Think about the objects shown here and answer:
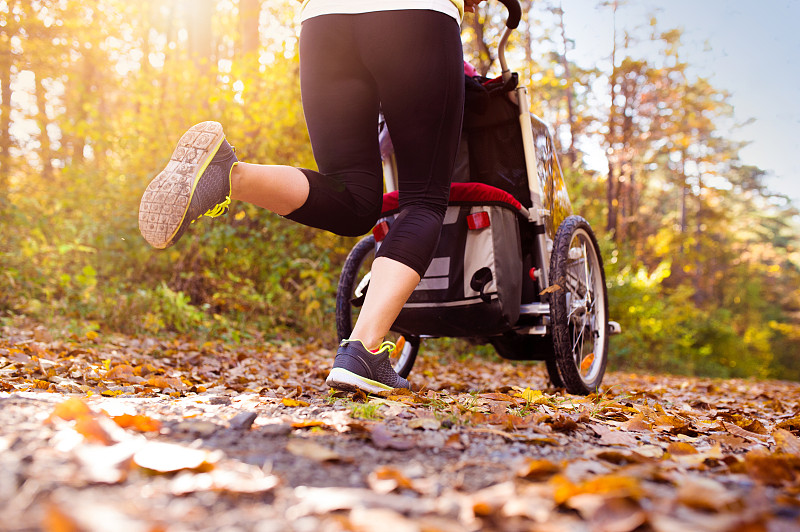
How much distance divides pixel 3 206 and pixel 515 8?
4919 mm

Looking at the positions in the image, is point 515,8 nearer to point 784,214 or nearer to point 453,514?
point 453,514

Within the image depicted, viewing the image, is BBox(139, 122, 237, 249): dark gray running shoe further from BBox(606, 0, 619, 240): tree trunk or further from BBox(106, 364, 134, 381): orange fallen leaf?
BBox(606, 0, 619, 240): tree trunk

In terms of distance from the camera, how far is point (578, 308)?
2.83 metres

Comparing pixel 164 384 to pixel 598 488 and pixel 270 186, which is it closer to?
pixel 270 186

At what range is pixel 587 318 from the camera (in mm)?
3104

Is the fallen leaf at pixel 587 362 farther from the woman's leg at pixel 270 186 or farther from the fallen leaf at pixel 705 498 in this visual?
the fallen leaf at pixel 705 498

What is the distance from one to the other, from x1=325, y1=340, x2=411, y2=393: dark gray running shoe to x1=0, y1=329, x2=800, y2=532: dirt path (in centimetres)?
5

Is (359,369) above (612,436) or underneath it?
above

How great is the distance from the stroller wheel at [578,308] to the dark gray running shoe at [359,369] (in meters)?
0.94

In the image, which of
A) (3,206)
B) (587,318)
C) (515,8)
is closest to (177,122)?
(3,206)

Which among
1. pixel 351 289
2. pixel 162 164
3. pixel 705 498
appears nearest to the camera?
pixel 705 498

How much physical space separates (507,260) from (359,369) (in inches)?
39.0

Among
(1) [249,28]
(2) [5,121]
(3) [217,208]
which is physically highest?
(2) [5,121]

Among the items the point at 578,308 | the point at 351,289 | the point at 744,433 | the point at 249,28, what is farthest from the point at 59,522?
the point at 249,28
